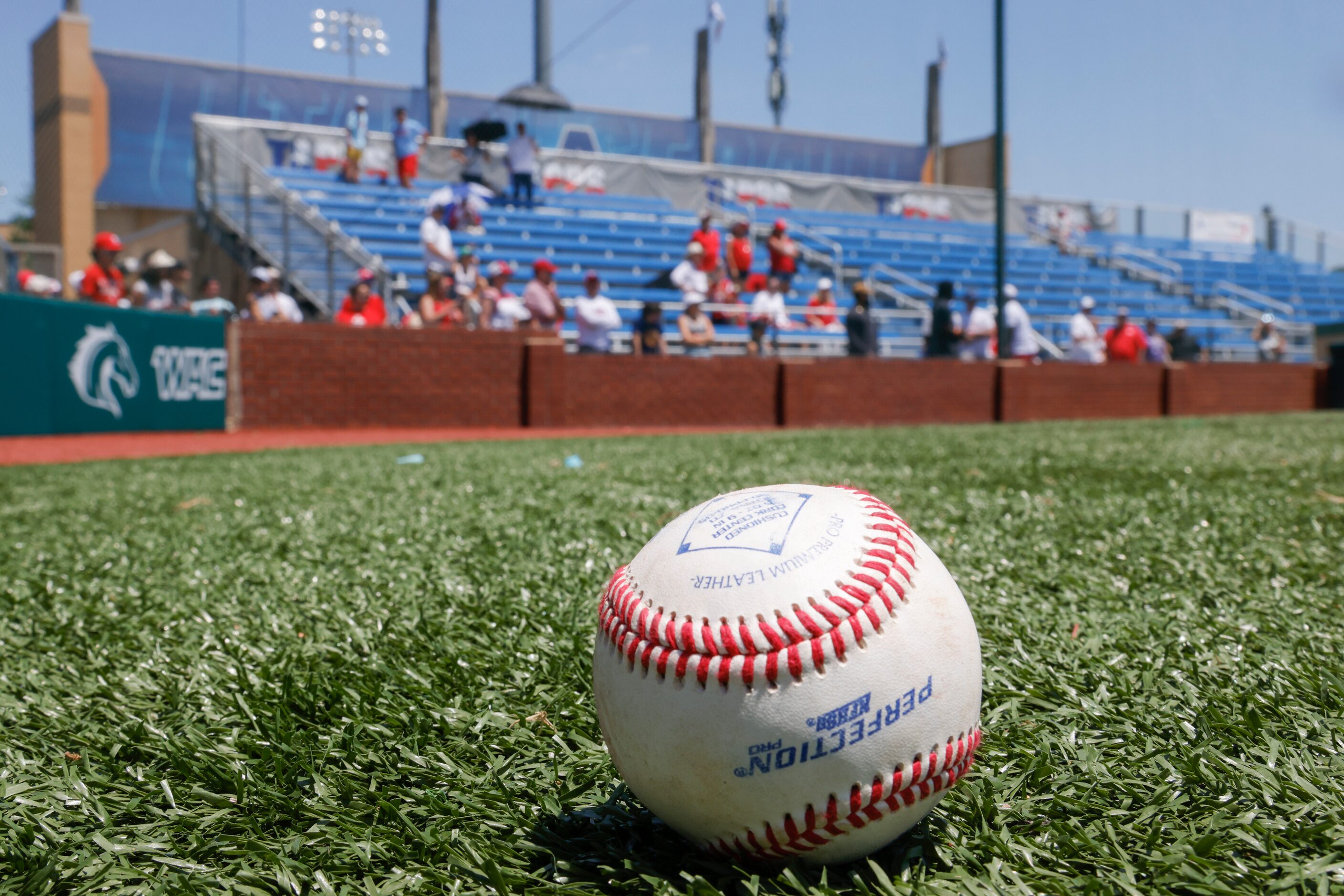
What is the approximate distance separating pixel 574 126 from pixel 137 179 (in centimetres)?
1186

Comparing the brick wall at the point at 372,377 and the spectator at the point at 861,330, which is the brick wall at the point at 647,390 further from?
the spectator at the point at 861,330

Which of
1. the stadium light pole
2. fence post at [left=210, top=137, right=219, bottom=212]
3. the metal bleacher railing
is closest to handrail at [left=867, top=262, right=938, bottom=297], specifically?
the stadium light pole

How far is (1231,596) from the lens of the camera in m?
2.92

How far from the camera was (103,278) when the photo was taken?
38.7 ft

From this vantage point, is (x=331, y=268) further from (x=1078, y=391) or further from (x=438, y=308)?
(x=1078, y=391)

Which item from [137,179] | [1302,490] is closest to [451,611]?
[1302,490]

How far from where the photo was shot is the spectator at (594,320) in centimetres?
1330

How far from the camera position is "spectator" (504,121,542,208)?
Result: 2159 cm

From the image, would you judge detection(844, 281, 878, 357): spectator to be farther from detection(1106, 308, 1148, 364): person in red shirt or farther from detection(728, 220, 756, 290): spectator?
detection(1106, 308, 1148, 364): person in red shirt

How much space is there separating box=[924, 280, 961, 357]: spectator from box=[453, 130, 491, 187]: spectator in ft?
33.4

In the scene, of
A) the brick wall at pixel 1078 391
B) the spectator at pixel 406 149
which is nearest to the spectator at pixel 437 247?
the spectator at pixel 406 149

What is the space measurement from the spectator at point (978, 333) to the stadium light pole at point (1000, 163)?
327 mm

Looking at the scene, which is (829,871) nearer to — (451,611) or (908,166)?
(451,611)

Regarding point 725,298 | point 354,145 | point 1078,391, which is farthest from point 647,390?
point 354,145
